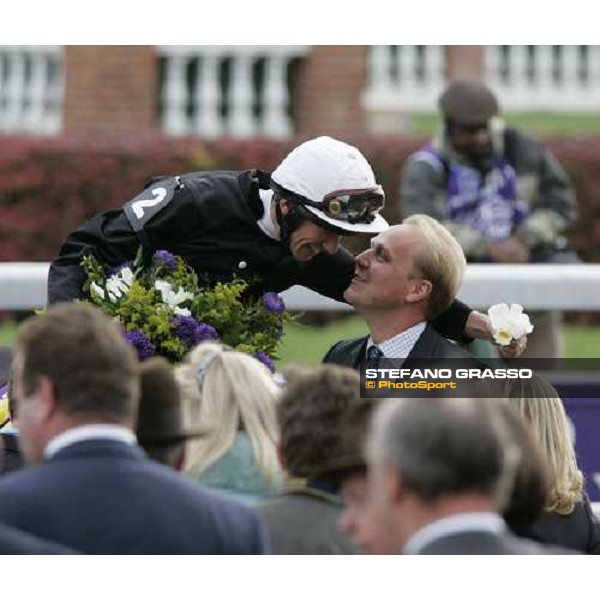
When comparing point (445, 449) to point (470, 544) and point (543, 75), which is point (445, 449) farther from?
point (543, 75)

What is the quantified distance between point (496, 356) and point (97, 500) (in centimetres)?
311

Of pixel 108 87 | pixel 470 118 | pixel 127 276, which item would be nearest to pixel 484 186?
pixel 470 118

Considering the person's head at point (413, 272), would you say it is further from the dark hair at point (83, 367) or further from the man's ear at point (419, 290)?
the dark hair at point (83, 367)

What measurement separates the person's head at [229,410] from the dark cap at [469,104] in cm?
402

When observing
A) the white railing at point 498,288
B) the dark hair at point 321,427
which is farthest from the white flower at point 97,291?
the white railing at point 498,288

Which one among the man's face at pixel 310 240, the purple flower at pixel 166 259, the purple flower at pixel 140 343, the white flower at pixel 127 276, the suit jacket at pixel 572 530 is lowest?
the suit jacket at pixel 572 530

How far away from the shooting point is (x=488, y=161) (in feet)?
28.2

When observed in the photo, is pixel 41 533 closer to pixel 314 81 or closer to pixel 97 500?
pixel 97 500

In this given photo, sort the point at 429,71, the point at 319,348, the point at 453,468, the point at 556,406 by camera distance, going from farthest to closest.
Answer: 1. the point at 429,71
2. the point at 319,348
3. the point at 556,406
4. the point at 453,468

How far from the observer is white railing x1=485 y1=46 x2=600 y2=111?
46.6 ft

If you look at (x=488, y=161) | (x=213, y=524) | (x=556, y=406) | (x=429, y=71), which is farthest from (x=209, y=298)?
(x=429, y=71)

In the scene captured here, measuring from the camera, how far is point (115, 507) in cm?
381

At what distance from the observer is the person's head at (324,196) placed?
220 inches

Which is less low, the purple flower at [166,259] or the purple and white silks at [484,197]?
the purple flower at [166,259]
